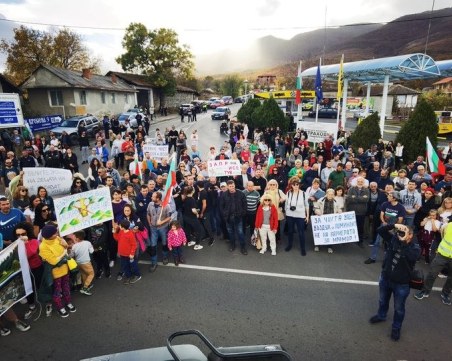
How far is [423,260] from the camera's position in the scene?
24.5 ft

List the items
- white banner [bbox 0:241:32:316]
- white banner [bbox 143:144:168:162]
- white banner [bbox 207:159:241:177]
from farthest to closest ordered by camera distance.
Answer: white banner [bbox 143:144:168:162] → white banner [bbox 207:159:241:177] → white banner [bbox 0:241:32:316]

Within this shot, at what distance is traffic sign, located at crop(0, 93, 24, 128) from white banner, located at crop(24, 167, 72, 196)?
10.8 meters

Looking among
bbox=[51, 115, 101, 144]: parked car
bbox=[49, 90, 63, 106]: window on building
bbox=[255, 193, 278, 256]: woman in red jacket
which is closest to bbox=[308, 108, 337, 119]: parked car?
A: bbox=[51, 115, 101, 144]: parked car

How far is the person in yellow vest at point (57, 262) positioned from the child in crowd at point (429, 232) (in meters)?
7.39

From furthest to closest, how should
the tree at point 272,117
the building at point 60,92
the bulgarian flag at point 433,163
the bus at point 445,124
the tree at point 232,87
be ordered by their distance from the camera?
the tree at point 232,87 < the building at point 60,92 < the bus at point 445,124 < the tree at point 272,117 < the bulgarian flag at point 433,163

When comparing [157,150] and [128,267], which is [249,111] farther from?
[128,267]

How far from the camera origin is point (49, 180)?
8.49 m

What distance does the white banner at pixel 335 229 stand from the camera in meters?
7.79

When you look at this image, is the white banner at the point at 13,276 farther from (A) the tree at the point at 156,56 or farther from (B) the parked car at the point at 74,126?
(A) the tree at the point at 156,56

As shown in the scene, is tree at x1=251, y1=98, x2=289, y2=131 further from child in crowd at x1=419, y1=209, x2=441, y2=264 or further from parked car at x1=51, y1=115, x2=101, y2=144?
child in crowd at x1=419, y1=209, x2=441, y2=264

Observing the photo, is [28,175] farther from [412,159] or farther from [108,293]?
[412,159]

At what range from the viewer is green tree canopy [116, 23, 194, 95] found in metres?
50.6

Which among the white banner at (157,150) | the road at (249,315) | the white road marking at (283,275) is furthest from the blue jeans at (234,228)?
the white banner at (157,150)

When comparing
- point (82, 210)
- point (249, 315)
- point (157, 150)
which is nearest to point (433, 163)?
point (249, 315)
